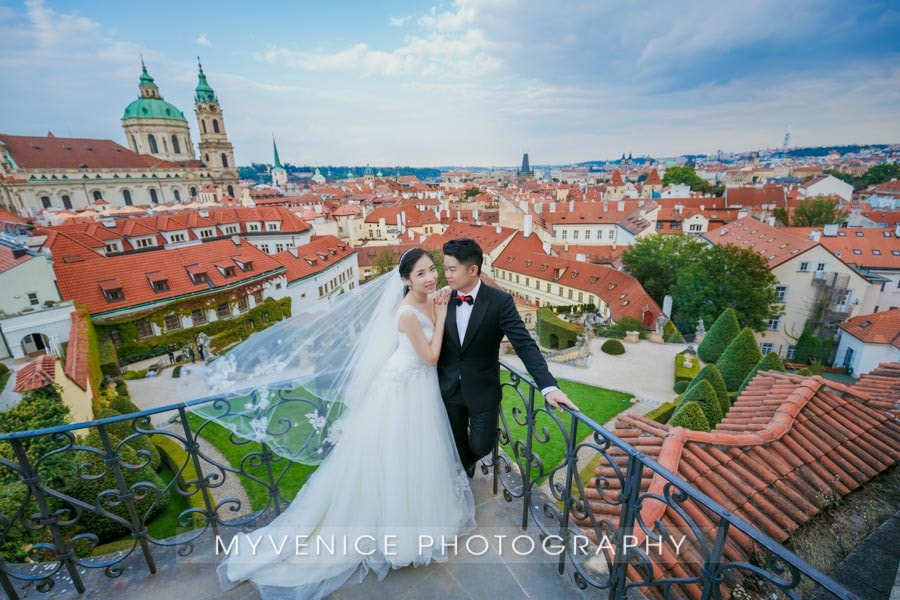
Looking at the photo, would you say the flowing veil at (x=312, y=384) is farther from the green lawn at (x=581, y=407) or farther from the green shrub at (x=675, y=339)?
the green shrub at (x=675, y=339)

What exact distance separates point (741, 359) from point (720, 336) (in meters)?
4.33

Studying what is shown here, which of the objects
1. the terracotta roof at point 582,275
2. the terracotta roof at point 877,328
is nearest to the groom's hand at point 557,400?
the terracotta roof at point 582,275

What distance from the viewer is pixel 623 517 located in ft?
8.33

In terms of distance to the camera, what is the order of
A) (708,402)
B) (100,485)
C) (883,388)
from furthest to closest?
(708,402) < (100,485) < (883,388)

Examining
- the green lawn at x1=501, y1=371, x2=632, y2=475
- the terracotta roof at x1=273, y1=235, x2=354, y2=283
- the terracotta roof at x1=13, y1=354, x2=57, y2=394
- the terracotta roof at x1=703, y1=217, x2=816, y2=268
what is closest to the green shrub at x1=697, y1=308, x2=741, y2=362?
the green lawn at x1=501, y1=371, x2=632, y2=475

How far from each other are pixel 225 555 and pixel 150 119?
356 ft

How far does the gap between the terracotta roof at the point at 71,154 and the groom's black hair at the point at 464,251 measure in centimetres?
8913

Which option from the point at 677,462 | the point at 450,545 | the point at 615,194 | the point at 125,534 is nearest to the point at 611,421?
the point at 677,462

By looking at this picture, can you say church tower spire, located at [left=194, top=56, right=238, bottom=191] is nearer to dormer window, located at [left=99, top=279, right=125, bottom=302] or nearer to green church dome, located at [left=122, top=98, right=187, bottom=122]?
green church dome, located at [left=122, top=98, right=187, bottom=122]

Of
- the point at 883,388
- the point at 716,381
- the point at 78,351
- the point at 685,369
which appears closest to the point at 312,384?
the point at 883,388

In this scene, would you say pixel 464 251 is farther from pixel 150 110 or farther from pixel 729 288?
pixel 150 110

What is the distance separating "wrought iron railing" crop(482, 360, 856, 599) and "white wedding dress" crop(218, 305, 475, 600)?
662mm

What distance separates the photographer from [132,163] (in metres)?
72.8

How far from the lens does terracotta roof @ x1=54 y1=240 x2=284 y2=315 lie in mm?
21594
